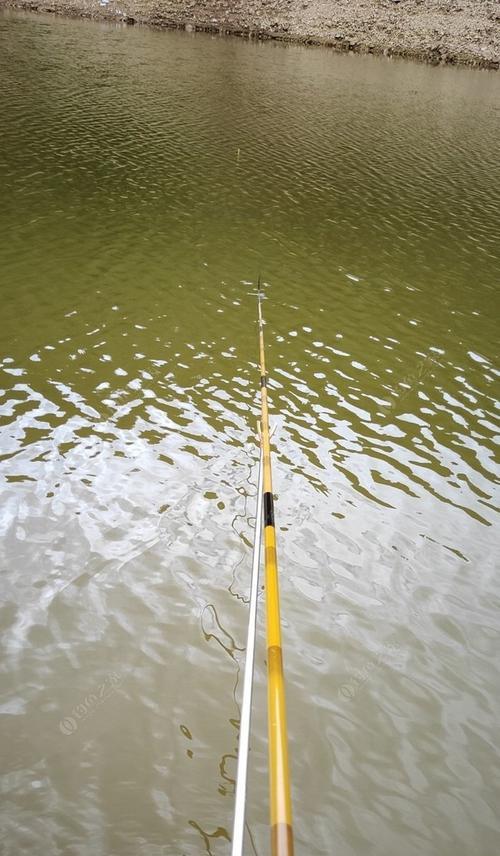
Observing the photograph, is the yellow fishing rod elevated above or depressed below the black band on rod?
above

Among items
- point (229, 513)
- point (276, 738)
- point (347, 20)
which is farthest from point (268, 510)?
point (347, 20)

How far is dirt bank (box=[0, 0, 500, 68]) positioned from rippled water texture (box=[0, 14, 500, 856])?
4262 centimetres

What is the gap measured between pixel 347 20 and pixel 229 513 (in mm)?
58230

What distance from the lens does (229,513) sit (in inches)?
233

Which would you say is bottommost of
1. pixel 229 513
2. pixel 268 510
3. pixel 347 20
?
pixel 229 513

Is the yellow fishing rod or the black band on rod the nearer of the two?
the yellow fishing rod

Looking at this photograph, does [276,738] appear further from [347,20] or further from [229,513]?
[347,20]

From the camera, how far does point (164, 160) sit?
18.2 meters

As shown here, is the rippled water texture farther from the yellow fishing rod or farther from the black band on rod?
the yellow fishing rod

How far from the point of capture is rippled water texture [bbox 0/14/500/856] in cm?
372

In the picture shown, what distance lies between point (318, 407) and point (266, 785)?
4.95 m

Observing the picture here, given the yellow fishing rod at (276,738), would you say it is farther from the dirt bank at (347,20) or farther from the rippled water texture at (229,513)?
the dirt bank at (347,20)

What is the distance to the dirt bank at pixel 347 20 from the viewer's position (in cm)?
5022

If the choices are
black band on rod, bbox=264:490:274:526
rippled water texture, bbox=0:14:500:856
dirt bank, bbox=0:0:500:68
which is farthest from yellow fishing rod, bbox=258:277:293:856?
dirt bank, bbox=0:0:500:68
